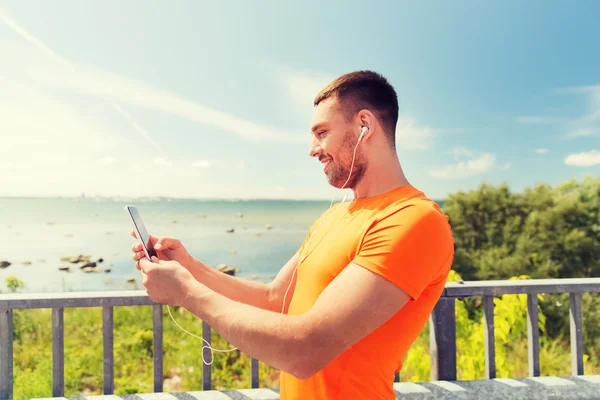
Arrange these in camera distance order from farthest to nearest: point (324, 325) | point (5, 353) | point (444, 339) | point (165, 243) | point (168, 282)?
point (444, 339) < point (5, 353) < point (165, 243) < point (168, 282) < point (324, 325)

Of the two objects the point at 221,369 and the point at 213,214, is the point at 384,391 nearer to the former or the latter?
the point at 221,369

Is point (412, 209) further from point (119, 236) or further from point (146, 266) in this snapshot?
point (119, 236)

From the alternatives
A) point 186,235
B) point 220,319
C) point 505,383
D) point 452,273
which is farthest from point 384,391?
point 186,235

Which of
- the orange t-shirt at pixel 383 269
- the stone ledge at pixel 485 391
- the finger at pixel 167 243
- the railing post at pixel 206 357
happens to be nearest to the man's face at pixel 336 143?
the orange t-shirt at pixel 383 269

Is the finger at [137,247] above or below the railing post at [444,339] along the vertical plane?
above

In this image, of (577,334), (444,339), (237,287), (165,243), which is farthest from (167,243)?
(577,334)

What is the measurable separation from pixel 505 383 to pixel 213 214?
62397 millimetres

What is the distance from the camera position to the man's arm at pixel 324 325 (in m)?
0.90

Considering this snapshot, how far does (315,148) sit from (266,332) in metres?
0.65

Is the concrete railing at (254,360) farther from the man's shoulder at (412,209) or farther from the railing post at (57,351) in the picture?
the man's shoulder at (412,209)

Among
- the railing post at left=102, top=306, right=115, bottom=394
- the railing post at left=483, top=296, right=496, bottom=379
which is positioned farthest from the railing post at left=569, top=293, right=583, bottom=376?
the railing post at left=102, top=306, right=115, bottom=394

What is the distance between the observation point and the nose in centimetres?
128

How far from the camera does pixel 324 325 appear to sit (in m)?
0.90

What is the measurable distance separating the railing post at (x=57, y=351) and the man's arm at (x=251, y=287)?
0.86m
